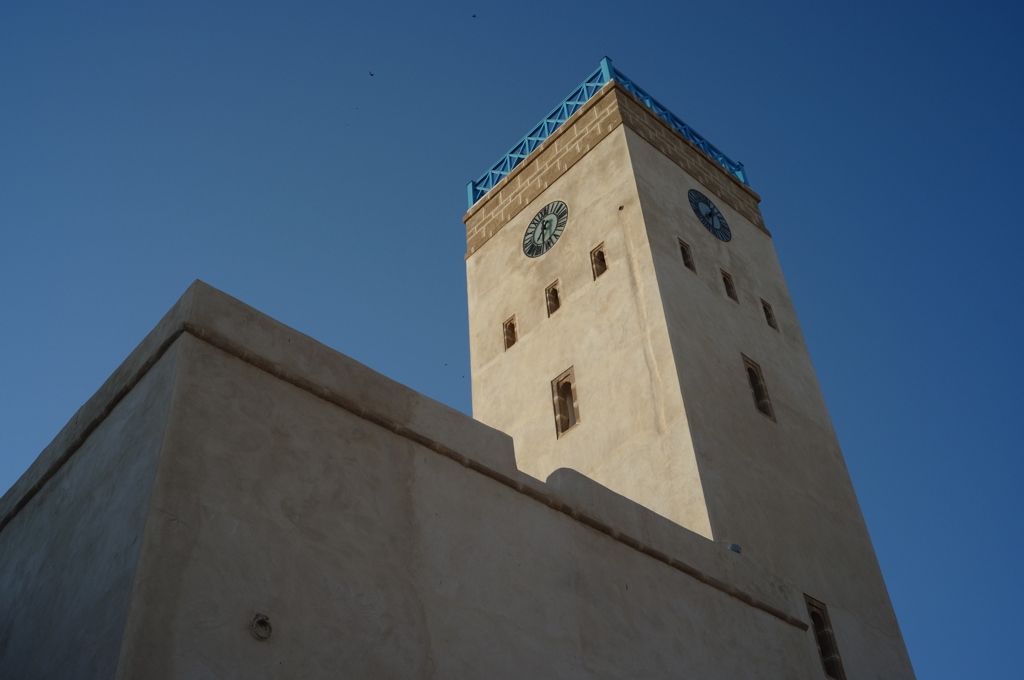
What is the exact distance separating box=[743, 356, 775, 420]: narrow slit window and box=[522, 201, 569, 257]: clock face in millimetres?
3057

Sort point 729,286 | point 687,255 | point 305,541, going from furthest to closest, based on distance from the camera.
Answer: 1. point 729,286
2. point 687,255
3. point 305,541

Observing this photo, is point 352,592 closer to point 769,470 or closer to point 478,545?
point 478,545

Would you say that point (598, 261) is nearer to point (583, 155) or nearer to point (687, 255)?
point (687, 255)

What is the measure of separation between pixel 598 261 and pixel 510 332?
4.99ft

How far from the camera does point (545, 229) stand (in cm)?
1396

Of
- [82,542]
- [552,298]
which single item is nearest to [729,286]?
[552,298]

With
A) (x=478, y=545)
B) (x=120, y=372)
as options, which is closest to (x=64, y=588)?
(x=120, y=372)

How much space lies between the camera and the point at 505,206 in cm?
1516

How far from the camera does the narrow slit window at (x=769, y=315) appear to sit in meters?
13.2

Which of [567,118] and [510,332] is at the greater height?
[567,118]

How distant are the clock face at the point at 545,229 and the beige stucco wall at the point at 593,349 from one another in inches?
4.1

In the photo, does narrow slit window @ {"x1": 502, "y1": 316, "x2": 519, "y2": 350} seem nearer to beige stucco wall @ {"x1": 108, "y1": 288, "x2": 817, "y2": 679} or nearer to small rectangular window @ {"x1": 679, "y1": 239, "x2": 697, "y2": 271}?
small rectangular window @ {"x1": 679, "y1": 239, "x2": 697, "y2": 271}

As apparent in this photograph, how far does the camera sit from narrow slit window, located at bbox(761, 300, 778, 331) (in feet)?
43.4

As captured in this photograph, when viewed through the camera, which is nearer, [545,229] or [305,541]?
[305,541]
